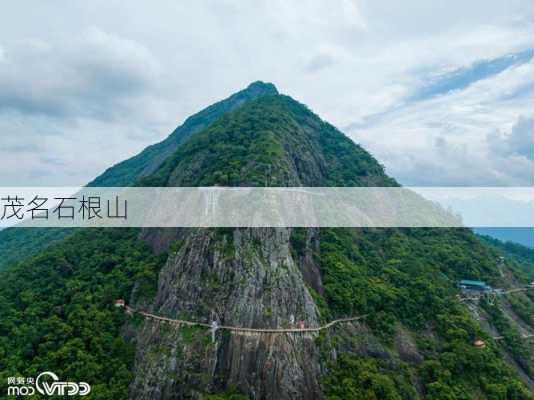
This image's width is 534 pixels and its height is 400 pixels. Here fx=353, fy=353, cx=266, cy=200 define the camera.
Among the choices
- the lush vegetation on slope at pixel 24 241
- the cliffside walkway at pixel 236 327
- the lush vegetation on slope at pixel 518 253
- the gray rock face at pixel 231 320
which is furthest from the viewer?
the lush vegetation on slope at pixel 518 253

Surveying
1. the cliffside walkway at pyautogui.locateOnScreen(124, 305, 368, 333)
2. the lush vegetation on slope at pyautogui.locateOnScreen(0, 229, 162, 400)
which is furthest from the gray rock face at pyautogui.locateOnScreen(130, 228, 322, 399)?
the lush vegetation on slope at pyautogui.locateOnScreen(0, 229, 162, 400)

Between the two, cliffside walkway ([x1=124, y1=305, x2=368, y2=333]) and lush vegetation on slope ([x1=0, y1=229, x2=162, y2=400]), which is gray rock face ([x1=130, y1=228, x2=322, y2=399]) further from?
lush vegetation on slope ([x1=0, y1=229, x2=162, y2=400])

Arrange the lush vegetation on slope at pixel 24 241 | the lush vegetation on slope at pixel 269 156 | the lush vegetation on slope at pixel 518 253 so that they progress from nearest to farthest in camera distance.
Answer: the lush vegetation on slope at pixel 269 156 < the lush vegetation on slope at pixel 24 241 < the lush vegetation on slope at pixel 518 253

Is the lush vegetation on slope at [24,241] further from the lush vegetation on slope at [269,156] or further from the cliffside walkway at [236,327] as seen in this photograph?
the cliffside walkway at [236,327]

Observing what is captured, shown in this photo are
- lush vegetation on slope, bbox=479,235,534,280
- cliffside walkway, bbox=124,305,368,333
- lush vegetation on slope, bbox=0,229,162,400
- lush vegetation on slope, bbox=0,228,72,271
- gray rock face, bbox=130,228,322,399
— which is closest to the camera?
gray rock face, bbox=130,228,322,399

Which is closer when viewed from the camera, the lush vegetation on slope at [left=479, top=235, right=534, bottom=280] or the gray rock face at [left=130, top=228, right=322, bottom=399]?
the gray rock face at [left=130, top=228, right=322, bottom=399]

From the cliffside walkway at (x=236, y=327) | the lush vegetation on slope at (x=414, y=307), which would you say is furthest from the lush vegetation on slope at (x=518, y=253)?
the cliffside walkway at (x=236, y=327)

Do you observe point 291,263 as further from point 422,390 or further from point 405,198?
point 405,198
